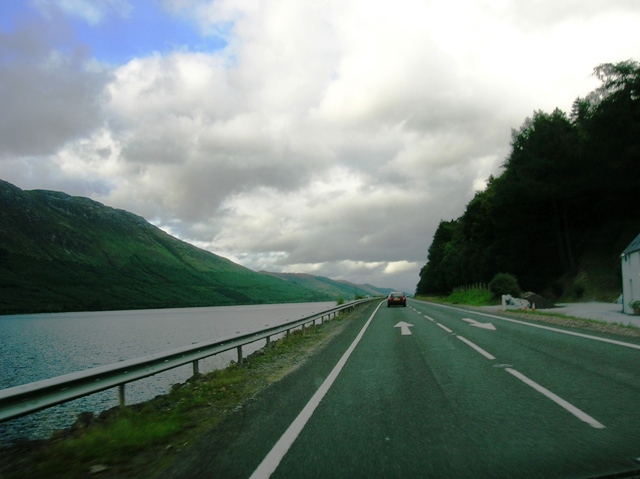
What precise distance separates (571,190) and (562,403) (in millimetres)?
37059

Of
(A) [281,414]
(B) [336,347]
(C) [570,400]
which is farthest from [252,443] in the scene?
(B) [336,347]

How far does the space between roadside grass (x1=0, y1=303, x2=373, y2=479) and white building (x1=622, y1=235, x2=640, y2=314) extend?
22.6 metres

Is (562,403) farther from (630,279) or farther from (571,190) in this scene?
(571,190)

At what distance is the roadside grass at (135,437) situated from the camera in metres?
4.35

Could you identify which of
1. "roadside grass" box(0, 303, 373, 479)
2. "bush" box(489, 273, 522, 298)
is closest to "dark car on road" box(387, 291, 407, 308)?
"bush" box(489, 273, 522, 298)

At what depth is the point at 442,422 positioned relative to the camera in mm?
5410

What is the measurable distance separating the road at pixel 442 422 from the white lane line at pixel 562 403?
0.02m

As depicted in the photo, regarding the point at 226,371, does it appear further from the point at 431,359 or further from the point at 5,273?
the point at 5,273

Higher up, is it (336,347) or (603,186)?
(603,186)

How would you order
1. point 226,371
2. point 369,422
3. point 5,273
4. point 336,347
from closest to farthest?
point 369,422
point 226,371
point 336,347
point 5,273

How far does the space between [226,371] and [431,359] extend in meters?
4.44

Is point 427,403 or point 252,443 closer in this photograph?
point 252,443

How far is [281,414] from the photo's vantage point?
20.0 ft

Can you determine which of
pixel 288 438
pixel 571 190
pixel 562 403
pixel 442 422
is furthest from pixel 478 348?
pixel 571 190
